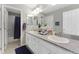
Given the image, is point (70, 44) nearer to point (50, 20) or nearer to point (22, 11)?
point (50, 20)

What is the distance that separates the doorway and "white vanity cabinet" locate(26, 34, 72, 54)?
8.4 inches

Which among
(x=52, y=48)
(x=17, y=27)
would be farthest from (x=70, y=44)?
(x=17, y=27)

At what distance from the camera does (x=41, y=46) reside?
1.43 m

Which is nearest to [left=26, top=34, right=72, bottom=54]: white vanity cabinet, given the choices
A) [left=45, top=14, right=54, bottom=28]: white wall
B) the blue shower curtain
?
the blue shower curtain

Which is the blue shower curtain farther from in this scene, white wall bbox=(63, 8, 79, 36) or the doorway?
white wall bbox=(63, 8, 79, 36)

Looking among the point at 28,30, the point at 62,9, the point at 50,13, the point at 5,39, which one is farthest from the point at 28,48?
the point at 62,9

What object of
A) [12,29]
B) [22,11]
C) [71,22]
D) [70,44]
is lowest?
[70,44]

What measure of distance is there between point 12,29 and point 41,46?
590mm

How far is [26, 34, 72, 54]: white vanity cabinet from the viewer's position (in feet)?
3.40

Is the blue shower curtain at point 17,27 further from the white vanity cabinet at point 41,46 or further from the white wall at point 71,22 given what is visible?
the white wall at point 71,22

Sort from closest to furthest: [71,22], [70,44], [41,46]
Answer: [70,44], [71,22], [41,46]

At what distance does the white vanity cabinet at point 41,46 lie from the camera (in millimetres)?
1038
